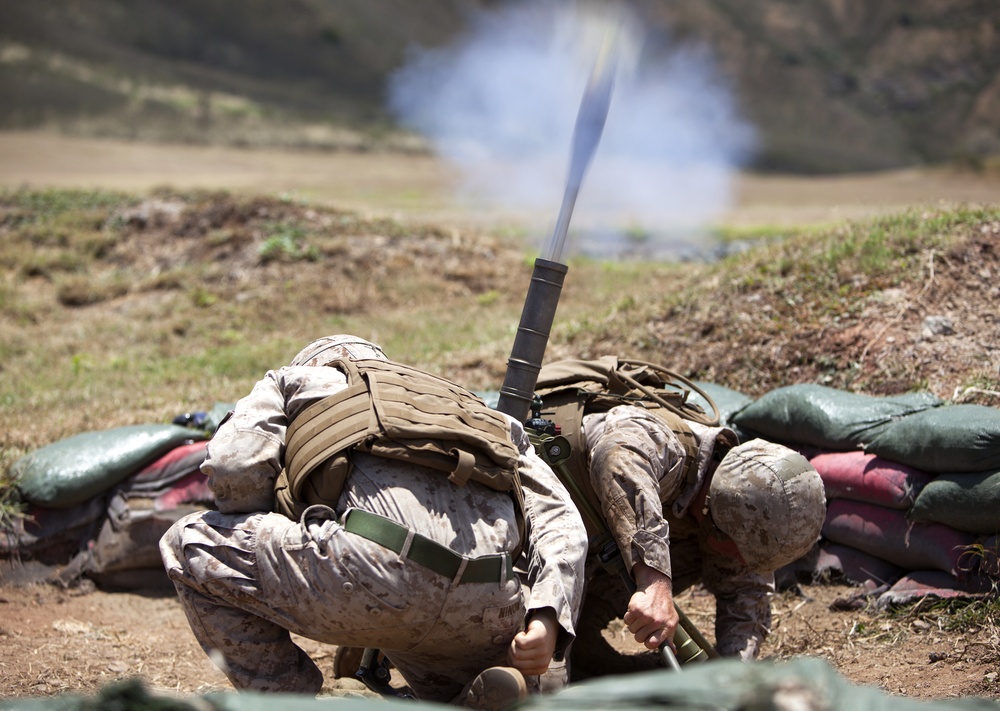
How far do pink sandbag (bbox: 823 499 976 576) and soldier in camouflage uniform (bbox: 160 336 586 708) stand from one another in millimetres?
1851

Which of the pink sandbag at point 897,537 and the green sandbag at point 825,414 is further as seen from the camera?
the green sandbag at point 825,414

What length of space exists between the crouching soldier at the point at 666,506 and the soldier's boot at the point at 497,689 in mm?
516

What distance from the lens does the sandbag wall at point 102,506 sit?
180 inches

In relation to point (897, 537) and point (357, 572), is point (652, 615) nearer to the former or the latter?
point (357, 572)

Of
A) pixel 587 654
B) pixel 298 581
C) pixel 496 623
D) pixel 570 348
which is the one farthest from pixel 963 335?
pixel 298 581

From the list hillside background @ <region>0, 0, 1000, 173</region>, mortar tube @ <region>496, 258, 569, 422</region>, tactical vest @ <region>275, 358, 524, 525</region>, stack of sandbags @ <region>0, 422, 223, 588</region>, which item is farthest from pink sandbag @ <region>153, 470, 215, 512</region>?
hillside background @ <region>0, 0, 1000, 173</region>

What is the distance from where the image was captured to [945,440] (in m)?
3.92

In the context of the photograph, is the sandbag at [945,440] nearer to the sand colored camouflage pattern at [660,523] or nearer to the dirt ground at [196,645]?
the dirt ground at [196,645]

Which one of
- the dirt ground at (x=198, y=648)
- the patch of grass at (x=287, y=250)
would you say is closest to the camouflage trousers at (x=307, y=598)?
the dirt ground at (x=198, y=648)

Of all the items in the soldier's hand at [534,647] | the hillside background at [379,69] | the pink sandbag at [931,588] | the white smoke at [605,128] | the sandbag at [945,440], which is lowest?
the soldier's hand at [534,647]

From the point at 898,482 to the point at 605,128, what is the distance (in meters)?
3.65

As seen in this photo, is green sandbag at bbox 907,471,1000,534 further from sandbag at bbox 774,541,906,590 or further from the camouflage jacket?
the camouflage jacket

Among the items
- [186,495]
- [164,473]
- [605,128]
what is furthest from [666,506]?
[605,128]

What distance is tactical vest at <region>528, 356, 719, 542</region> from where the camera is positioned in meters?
3.50
